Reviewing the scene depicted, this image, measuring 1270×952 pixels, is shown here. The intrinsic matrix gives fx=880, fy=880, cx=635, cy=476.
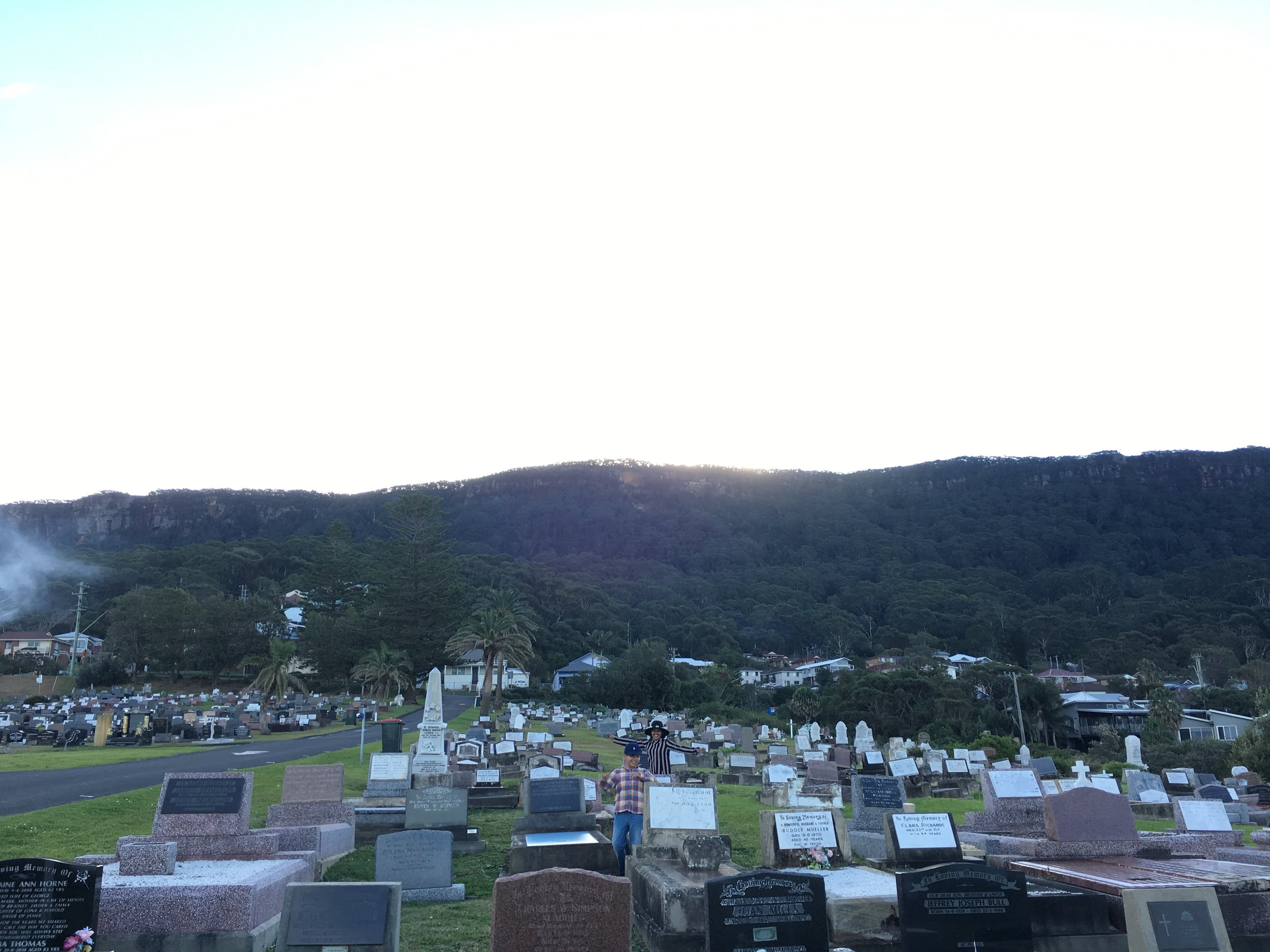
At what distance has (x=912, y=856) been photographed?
7906mm

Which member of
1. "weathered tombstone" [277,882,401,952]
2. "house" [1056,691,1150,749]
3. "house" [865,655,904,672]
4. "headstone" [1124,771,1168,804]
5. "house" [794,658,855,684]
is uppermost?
"weathered tombstone" [277,882,401,952]

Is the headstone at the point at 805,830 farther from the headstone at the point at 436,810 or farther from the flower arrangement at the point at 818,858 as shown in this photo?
the headstone at the point at 436,810

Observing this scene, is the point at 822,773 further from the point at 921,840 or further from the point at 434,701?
the point at 921,840

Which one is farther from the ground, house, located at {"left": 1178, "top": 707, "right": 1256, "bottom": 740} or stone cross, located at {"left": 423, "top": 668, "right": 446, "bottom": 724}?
stone cross, located at {"left": 423, "top": 668, "right": 446, "bottom": 724}

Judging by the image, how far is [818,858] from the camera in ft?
26.7

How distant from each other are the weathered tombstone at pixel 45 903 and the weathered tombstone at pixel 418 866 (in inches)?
106

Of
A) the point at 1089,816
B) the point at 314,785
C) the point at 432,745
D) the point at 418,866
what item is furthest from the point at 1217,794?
the point at 314,785

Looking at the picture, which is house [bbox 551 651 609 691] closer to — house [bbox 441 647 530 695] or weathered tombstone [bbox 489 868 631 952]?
house [bbox 441 647 530 695]

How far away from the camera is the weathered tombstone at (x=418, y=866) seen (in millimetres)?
8367

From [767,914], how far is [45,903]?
483cm

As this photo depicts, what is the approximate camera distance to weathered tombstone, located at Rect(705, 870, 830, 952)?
225 inches

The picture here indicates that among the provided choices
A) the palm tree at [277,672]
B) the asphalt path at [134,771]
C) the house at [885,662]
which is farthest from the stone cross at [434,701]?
the house at [885,662]

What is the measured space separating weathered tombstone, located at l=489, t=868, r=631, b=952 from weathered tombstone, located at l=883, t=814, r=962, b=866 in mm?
3285

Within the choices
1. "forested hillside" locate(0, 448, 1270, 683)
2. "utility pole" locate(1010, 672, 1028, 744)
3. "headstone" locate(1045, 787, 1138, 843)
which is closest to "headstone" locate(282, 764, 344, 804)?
"headstone" locate(1045, 787, 1138, 843)
